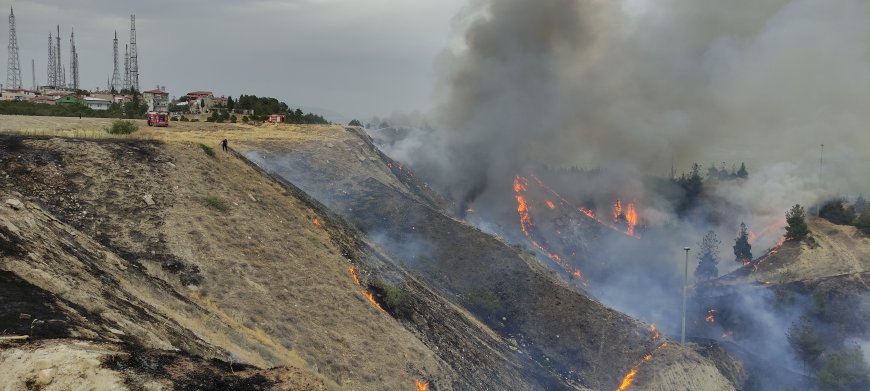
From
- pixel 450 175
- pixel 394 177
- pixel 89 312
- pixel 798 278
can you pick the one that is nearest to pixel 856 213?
pixel 798 278

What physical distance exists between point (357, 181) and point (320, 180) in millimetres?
3428

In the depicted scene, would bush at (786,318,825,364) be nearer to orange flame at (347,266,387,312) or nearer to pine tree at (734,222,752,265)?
pine tree at (734,222,752,265)

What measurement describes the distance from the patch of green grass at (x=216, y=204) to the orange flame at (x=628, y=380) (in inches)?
935

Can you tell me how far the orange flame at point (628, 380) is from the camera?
3597cm

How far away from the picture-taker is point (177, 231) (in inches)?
943

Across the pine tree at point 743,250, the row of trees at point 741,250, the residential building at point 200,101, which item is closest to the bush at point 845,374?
the row of trees at point 741,250

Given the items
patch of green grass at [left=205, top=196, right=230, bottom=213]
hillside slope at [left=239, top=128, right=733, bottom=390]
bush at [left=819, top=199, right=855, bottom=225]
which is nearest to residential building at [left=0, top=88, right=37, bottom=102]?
hillside slope at [left=239, top=128, right=733, bottom=390]

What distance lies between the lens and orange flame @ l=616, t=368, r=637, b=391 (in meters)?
36.0

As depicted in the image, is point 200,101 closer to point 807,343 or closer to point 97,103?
point 97,103

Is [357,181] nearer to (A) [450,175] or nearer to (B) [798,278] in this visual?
(A) [450,175]

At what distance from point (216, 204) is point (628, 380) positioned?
24.8 meters

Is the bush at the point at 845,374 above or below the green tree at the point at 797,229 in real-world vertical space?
below

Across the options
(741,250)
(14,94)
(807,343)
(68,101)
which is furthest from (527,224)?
(14,94)

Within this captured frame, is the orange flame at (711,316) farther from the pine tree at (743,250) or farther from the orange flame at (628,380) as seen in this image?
the orange flame at (628,380)
